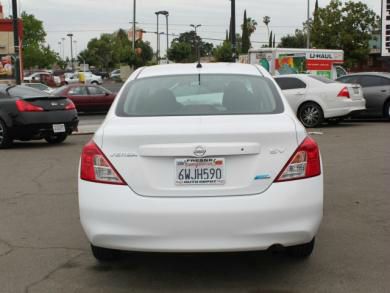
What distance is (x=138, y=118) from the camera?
14.6 feet

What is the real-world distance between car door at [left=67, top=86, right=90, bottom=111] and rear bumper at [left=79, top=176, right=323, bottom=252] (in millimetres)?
19745

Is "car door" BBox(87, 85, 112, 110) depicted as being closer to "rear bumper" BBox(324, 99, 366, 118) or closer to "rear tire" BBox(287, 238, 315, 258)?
"rear bumper" BBox(324, 99, 366, 118)

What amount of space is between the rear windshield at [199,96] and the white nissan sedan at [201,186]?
36 centimetres

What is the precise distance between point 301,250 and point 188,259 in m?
0.91

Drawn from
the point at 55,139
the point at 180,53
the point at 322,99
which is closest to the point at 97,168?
the point at 55,139

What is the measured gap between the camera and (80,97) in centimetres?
2348

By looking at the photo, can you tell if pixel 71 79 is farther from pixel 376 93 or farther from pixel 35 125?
pixel 35 125

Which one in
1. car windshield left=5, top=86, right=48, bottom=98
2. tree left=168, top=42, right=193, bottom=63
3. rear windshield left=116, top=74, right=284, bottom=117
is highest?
tree left=168, top=42, right=193, bottom=63

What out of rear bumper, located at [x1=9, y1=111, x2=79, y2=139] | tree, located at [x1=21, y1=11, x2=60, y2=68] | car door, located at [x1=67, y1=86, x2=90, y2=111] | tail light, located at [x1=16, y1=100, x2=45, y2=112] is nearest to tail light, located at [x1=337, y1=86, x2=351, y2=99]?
rear bumper, located at [x1=9, y1=111, x2=79, y2=139]

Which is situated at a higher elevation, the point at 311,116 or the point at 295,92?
the point at 295,92

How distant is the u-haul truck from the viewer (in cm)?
3025

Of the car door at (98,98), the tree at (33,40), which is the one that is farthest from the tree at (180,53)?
the car door at (98,98)

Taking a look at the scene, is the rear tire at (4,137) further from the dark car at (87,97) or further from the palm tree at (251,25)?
the palm tree at (251,25)

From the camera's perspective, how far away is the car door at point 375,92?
57.5 ft
